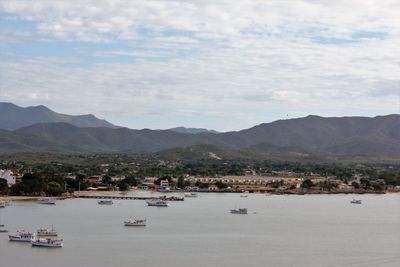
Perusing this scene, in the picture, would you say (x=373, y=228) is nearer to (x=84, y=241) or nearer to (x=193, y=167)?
(x=84, y=241)

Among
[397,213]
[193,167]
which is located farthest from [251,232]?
[193,167]

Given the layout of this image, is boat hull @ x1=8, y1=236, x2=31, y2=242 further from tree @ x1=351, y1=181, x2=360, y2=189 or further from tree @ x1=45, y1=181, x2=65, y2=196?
tree @ x1=351, y1=181, x2=360, y2=189

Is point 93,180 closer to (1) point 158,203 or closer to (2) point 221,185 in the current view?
(2) point 221,185

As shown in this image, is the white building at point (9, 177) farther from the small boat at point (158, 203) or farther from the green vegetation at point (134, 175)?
the small boat at point (158, 203)

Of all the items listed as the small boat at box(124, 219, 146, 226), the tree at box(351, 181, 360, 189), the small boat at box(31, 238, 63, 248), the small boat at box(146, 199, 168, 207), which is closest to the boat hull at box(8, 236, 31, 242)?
the small boat at box(31, 238, 63, 248)

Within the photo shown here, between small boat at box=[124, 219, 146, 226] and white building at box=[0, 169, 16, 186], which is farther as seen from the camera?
white building at box=[0, 169, 16, 186]

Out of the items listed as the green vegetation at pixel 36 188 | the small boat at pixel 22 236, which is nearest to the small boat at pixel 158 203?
the green vegetation at pixel 36 188
